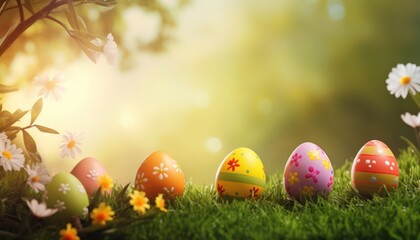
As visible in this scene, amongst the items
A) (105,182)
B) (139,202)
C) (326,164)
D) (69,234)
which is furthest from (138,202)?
(326,164)

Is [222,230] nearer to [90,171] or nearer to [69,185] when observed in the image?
[69,185]

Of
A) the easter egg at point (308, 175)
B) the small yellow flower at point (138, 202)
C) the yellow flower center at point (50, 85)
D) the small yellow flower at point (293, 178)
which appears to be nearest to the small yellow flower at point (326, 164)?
the easter egg at point (308, 175)

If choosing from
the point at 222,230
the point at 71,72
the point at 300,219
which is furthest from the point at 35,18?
the point at 71,72

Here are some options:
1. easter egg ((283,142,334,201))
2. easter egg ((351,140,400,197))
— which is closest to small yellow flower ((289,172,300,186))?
easter egg ((283,142,334,201))

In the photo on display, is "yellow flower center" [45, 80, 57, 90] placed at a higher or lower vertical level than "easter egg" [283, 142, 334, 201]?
higher

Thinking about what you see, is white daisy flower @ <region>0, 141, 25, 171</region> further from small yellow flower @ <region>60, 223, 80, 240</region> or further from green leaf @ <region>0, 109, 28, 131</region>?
small yellow flower @ <region>60, 223, 80, 240</region>

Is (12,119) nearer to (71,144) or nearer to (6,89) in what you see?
(6,89)
